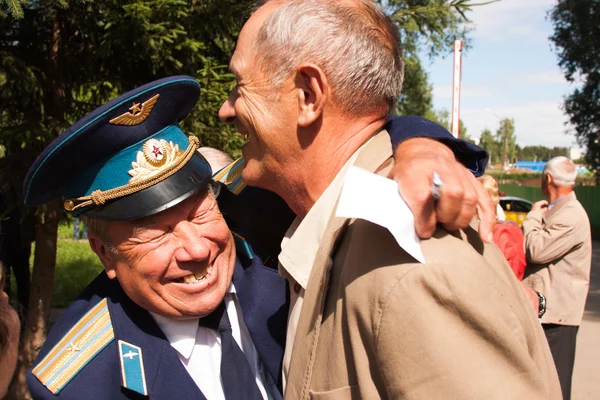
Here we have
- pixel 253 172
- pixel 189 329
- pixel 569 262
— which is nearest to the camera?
pixel 253 172

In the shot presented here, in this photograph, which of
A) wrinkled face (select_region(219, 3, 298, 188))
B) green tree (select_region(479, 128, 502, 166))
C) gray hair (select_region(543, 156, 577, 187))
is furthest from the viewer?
green tree (select_region(479, 128, 502, 166))

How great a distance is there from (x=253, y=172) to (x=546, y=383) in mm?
979

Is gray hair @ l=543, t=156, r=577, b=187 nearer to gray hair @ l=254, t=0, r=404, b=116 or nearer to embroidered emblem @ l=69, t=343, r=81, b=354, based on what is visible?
gray hair @ l=254, t=0, r=404, b=116

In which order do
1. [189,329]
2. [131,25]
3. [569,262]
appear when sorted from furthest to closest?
[569,262] → [131,25] → [189,329]

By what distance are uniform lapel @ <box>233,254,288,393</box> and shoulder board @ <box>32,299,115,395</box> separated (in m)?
0.45

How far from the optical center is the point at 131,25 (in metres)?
3.99

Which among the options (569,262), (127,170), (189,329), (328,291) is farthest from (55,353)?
(569,262)

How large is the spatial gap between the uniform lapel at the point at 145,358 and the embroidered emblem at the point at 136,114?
598 millimetres

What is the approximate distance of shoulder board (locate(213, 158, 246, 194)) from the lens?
228 centimetres

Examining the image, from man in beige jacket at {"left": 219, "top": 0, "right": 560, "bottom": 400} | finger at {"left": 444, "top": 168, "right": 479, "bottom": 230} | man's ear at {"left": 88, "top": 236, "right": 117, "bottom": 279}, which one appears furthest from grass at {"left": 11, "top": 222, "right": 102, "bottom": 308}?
finger at {"left": 444, "top": 168, "right": 479, "bottom": 230}

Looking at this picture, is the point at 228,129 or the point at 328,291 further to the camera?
the point at 228,129

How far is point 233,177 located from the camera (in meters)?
2.34

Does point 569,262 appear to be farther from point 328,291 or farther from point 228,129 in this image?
point 328,291

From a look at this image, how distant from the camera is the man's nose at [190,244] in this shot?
185 cm
